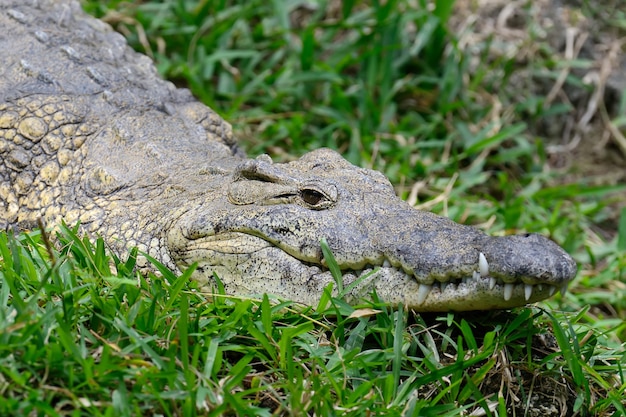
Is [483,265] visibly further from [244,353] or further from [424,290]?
[244,353]

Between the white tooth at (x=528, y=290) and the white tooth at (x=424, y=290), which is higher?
the white tooth at (x=528, y=290)

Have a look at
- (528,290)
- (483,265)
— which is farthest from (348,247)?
(528,290)

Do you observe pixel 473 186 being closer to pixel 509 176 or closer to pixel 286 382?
pixel 509 176

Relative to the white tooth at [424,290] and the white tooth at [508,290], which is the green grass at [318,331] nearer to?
the white tooth at [424,290]

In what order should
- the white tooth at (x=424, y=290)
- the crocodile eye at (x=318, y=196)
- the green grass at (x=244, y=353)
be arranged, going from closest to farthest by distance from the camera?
the green grass at (x=244, y=353)
the white tooth at (x=424, y=290)
the crocodile eye at (x=318, y=196)

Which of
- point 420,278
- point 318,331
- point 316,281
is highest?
point 420,278

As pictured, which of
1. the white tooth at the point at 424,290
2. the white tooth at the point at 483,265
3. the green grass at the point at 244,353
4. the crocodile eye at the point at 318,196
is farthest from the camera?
the crocodile eye at the point at 318,196

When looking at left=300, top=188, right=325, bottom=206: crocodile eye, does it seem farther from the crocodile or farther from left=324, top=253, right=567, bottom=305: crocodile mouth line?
left=324, top=253, right=567, bottom=305: crocodile mouth line

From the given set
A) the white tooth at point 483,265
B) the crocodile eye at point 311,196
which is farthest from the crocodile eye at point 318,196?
the white tooth at point 483,265
